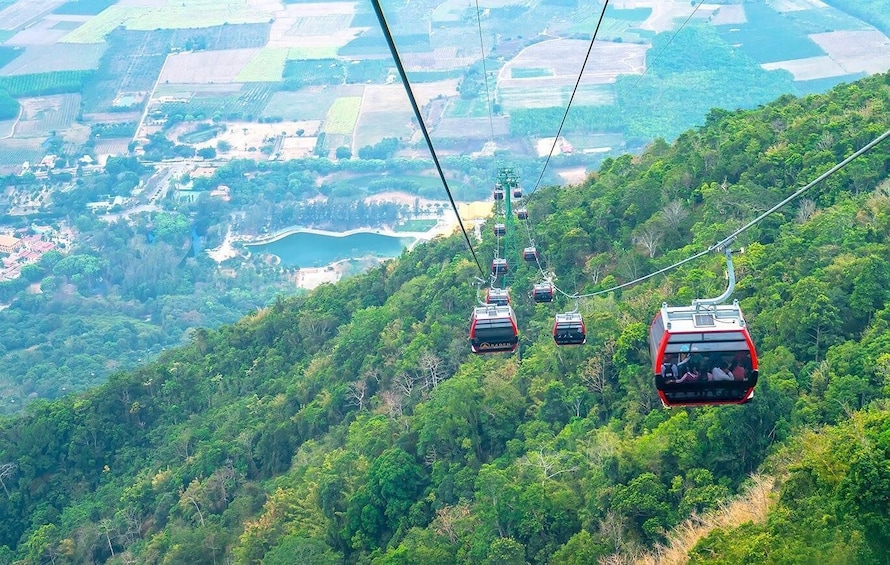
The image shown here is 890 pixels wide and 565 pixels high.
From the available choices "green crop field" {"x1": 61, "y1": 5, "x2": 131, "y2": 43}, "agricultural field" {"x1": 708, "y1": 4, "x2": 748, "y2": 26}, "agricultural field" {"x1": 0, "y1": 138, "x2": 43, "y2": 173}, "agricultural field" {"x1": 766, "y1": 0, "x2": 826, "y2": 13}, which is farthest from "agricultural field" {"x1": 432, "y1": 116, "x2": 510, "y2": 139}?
"green crop field" {"x1": 61, "y1": 5, "x2": 131, "y2": 43}

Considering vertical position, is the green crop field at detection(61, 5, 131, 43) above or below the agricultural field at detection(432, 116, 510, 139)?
above

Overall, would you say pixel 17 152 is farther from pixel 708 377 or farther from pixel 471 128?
pixel 708 377

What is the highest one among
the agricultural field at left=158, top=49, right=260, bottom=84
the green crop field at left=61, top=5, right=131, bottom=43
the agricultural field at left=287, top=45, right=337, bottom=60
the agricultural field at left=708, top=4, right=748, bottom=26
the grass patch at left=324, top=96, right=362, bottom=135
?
the green crop field at left=61, top=5, right=131, bottom=43

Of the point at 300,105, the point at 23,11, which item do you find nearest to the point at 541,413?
the point at 300,105

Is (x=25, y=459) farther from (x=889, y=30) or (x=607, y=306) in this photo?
(x=889, y=30)

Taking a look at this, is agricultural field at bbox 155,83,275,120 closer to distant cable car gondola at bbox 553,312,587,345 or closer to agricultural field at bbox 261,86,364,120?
agricultural field at bbox 261,86,364,120

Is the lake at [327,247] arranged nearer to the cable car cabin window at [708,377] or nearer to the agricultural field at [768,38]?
the agricultural field at [768,38]

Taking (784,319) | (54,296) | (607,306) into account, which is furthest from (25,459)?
(54,296)

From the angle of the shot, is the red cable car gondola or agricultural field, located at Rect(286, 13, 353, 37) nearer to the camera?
the red cable car gondola

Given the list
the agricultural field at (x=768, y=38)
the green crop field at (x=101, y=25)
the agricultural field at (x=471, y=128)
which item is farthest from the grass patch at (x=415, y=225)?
the green crop field at (x=101, y=25)

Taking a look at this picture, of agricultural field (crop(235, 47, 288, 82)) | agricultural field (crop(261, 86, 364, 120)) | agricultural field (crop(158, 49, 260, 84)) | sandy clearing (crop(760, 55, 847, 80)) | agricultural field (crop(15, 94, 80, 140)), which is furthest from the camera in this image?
agricultural field (crop(158, 49, 260, 84))
